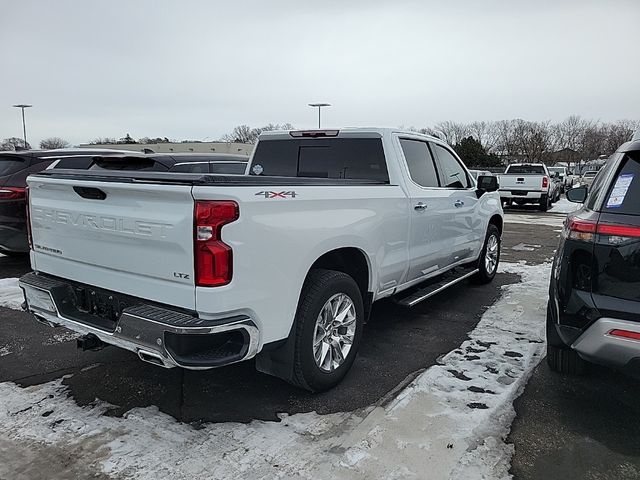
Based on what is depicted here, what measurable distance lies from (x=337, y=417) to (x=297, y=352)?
50cm

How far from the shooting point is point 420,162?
4969mm

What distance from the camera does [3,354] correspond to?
14.0ft

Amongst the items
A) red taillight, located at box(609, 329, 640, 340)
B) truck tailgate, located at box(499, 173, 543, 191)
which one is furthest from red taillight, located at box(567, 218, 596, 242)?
truck tailgate, located at box(499, 173, 543, 191)

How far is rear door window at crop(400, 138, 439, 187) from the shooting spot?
4727 mm

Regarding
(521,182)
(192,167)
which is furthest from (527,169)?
(192,167)

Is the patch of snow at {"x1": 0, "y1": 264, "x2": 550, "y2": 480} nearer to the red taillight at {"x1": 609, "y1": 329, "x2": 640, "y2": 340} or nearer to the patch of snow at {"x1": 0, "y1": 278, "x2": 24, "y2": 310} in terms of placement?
the red taillight at {"x1": 609, "y1": 329, "x2": 640, "y2": 340}

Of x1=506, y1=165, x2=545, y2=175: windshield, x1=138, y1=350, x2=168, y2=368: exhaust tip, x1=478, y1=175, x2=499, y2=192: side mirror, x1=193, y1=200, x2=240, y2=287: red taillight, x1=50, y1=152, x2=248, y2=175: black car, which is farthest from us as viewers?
x1=506, y1=165, x2=545, y2=175: windshield

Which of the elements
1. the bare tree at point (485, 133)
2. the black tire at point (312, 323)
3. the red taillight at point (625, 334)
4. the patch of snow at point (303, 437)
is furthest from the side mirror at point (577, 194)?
the bare tree at point (485, 133)

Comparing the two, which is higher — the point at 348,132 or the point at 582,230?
the point at 348,132

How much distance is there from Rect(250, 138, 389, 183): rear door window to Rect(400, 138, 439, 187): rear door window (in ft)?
1.10

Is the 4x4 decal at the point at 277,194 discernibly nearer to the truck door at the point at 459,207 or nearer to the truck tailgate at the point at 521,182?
the truck door at the point at 459,207

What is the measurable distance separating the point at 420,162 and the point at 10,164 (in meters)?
5.87

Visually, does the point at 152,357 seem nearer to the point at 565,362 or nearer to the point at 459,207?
the point at 565,362

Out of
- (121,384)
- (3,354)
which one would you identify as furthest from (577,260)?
(3,354)
